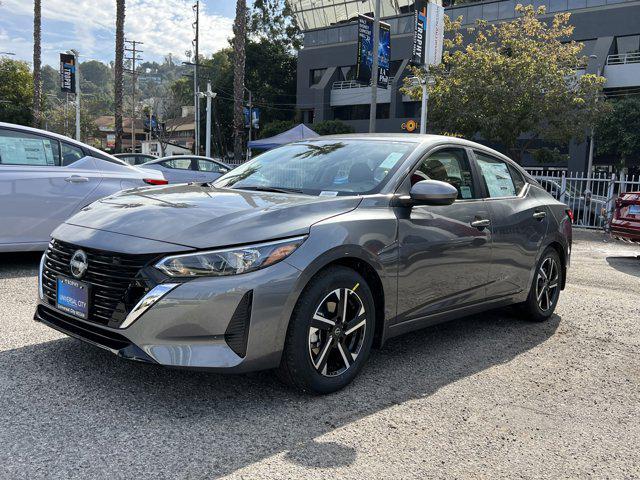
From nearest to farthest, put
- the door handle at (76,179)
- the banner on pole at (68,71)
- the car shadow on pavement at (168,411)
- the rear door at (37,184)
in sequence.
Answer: the car shadow on pavement at (168,411), the rear door at (37,184), the door handle at (76,179), the banner on pole at (68,71)

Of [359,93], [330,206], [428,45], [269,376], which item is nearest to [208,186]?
[330,206]

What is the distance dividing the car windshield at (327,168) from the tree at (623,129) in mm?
30894

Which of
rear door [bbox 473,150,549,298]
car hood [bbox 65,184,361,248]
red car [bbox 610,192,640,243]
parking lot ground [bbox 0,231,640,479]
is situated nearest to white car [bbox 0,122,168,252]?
parking lot ground [bbox 0,231,640,479]

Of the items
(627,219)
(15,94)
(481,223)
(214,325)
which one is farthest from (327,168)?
(15,94)

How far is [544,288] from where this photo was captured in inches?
212

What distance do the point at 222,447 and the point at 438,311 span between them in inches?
76.9

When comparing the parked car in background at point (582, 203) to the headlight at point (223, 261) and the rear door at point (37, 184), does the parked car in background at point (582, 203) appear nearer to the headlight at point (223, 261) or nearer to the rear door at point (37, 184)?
the rear door at point (37, 184)

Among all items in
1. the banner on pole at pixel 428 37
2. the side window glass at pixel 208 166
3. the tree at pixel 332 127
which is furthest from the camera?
the tree at pixel 332 127

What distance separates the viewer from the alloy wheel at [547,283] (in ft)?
17.4

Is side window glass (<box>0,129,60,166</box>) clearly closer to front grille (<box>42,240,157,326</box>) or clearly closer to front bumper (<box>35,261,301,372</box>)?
front grille (<box>42,240,157,326</box>)

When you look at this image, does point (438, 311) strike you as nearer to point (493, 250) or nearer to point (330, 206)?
point (493, 250)

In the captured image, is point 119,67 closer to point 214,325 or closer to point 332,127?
point 332,127

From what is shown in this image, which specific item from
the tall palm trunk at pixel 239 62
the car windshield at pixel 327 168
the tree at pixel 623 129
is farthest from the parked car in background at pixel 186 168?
the tree at pixel 623 129

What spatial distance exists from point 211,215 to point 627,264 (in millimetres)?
8565
